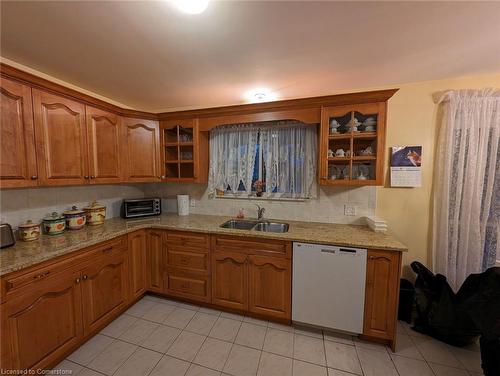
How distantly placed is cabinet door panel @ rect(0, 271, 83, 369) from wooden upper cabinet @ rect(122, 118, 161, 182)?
1205mm

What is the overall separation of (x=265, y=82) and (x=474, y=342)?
2926mm

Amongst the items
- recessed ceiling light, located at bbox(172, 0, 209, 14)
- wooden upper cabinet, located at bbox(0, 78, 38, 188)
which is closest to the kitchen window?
recessed ceiling light, located at bbox(172, 0, 209, 14)

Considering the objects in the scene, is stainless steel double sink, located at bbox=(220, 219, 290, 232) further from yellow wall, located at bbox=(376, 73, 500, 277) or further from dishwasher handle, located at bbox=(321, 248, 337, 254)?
yellow wall, located at bbox=(376, 73, 500, 277)

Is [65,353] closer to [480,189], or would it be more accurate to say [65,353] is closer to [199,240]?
[199,240]

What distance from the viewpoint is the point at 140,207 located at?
252 cm

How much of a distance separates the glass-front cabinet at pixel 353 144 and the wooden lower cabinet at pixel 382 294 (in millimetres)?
690

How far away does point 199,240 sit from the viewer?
207cm

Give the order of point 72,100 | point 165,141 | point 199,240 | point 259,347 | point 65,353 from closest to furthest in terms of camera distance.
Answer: point 65,353
point 259,347
point 72,100
point 199,240
point 165,141

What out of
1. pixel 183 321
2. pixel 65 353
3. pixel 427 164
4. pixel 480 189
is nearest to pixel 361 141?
pixel 427 164

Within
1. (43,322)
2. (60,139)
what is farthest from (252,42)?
(43,322)

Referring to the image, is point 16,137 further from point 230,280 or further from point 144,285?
point 230,280

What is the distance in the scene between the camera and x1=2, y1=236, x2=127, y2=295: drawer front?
46.7 inches

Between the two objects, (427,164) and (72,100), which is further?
(427,164)

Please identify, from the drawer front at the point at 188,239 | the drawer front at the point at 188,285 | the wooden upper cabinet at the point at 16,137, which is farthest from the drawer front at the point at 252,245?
the wooden upper cabinet at the point at 16,137
